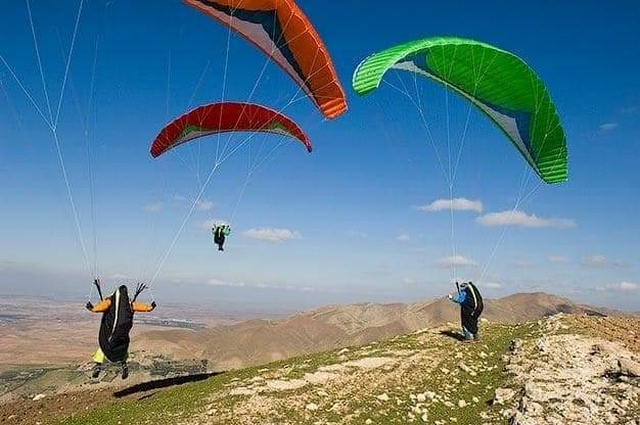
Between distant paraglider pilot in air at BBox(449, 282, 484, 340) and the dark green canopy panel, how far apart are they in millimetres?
4565

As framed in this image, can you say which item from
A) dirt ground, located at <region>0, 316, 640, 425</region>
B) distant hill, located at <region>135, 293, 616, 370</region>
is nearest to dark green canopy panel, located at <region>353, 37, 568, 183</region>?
dirt ground, located at <region>0, 316, 640, 425</region>

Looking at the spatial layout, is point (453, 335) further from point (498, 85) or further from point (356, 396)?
point (498, 85)

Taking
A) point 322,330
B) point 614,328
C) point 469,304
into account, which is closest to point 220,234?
point 469,304

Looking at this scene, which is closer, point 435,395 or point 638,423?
Result: point 638,423

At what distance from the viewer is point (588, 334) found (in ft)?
54.1

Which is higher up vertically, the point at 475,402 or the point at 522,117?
the point at 522,117

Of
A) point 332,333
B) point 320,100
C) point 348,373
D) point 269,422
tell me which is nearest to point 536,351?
point 348,373

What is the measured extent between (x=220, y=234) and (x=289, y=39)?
7199mm

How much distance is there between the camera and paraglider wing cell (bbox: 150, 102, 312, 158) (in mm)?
17875

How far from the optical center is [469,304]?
17.8 metres

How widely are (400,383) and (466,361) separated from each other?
9.21 ft

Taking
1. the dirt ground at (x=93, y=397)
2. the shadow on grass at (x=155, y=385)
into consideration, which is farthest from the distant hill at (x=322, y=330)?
the shadow on grass at (x=155, y=385)

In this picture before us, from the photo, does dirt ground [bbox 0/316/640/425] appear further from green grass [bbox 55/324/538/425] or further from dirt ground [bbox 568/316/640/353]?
green grass [bbox 55/324/538/425]

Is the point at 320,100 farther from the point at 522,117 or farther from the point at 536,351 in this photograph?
the point at 536,351
